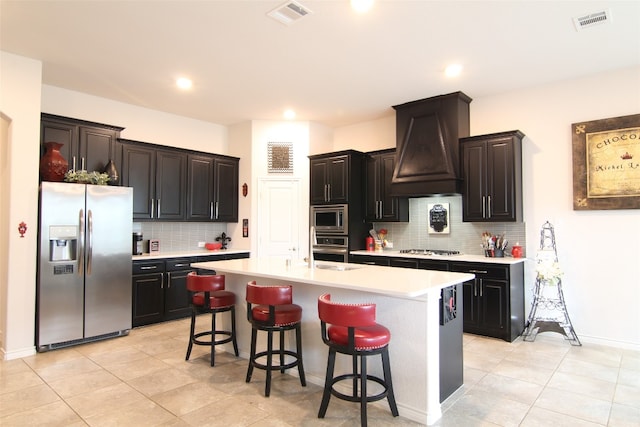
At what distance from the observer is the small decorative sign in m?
6.41

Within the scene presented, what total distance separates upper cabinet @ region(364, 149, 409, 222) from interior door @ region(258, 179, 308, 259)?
3.77 feet

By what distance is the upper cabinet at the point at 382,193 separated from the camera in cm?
575

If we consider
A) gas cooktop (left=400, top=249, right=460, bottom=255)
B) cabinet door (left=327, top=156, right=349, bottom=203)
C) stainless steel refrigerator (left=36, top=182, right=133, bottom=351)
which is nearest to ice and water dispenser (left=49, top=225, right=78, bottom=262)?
stainless steel refrigerator (left=36, top=182, right=133, bottom=351)

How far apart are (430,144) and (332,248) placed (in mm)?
2168

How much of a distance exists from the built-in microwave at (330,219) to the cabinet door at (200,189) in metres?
1.72

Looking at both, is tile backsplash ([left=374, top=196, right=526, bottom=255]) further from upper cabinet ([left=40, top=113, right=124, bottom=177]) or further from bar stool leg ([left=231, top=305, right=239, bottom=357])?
upper cabinet ([left=40, top=113, right=124, bottom=177])

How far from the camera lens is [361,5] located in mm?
3084

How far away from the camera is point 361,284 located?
264cm

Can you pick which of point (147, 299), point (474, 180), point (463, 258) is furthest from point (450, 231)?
point (147, 299)

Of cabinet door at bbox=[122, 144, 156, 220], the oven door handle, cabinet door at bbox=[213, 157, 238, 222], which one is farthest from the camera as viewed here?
cabinet door at bbox=[213, 157, 238, 222]

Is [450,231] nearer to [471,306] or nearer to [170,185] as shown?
[471,306]

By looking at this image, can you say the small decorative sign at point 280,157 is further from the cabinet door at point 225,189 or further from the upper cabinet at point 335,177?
the cabinet door at point 225,189

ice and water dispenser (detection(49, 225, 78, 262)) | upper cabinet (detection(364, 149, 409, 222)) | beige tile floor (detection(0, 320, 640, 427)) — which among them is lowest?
beige tile floor (detection(0, 320, 640, 427))

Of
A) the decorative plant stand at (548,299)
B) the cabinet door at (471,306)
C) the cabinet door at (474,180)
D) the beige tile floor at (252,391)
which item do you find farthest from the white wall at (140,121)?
the decorative plant stand at (548,299)
